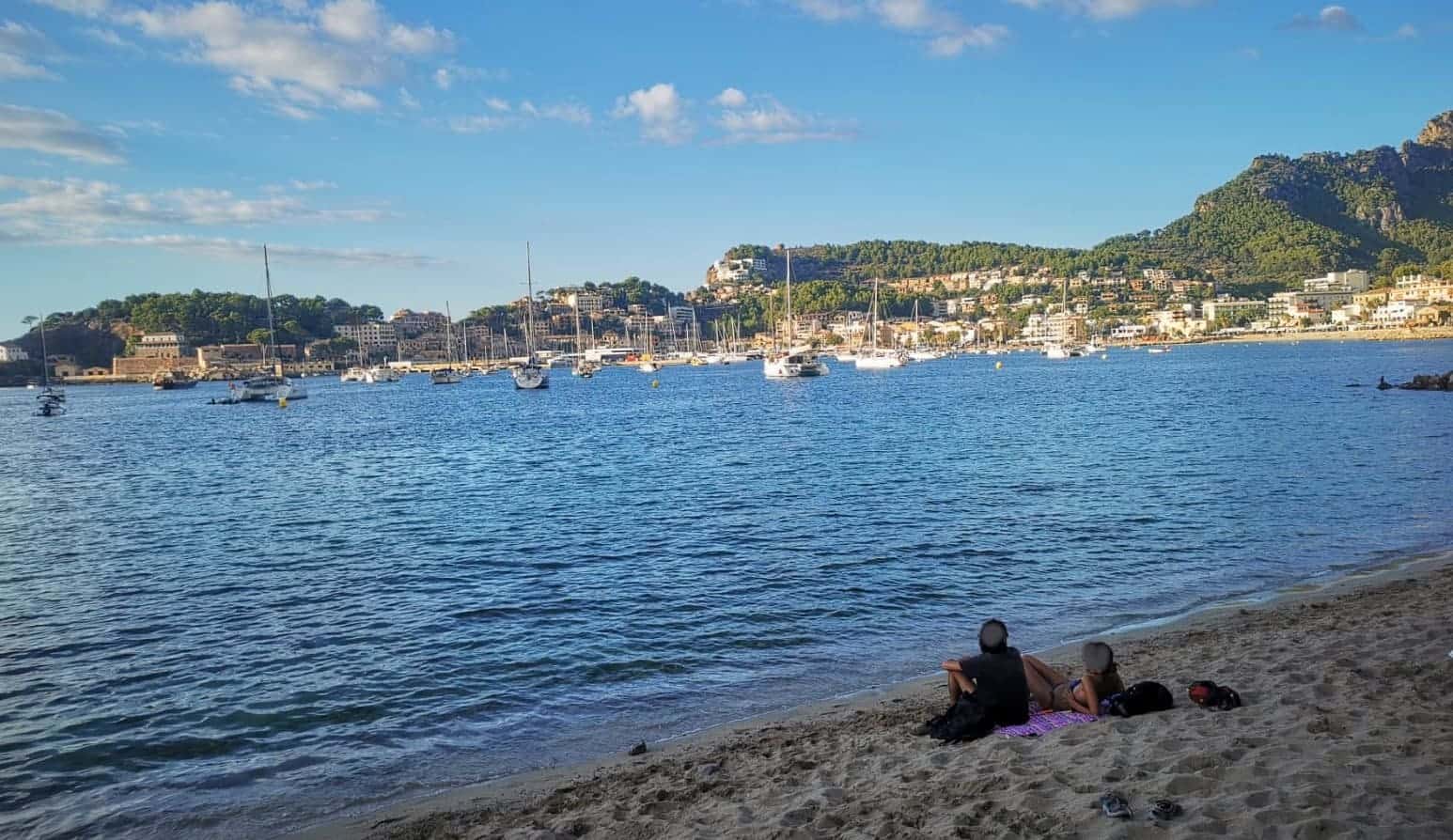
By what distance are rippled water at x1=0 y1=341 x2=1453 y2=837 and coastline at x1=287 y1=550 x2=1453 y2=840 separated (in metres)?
0.71

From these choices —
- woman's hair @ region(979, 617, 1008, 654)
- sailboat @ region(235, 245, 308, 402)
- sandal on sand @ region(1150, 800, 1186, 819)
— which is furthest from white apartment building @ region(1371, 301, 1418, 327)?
sandal on sand @ region(1150, 800, 1186, 819)

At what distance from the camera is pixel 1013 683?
26.5 ft

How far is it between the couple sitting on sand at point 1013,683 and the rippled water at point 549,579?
288 cm

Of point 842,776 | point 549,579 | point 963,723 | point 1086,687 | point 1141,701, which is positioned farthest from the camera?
point 549,579

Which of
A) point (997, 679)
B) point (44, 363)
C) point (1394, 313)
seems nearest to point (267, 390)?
point (44, 363)

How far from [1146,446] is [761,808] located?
31.9m

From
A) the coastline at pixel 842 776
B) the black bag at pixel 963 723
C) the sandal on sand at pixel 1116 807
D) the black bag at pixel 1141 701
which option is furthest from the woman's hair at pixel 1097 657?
the sandal on sand at pixel 1116 807

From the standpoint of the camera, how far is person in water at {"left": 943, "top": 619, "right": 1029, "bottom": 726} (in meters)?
7.97

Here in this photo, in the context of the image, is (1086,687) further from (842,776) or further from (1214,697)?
(842,776)

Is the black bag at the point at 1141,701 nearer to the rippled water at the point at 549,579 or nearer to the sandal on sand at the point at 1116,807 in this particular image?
the sandal on sand at the point at 1116,807

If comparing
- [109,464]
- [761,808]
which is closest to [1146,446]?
[761,808]

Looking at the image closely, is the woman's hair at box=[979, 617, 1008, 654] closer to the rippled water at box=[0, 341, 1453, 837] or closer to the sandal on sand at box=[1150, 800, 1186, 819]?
the sandal on sand at box=[1150, 800, 1186, 819]

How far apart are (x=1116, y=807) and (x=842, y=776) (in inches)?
84.5

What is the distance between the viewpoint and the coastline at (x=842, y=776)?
611cm
